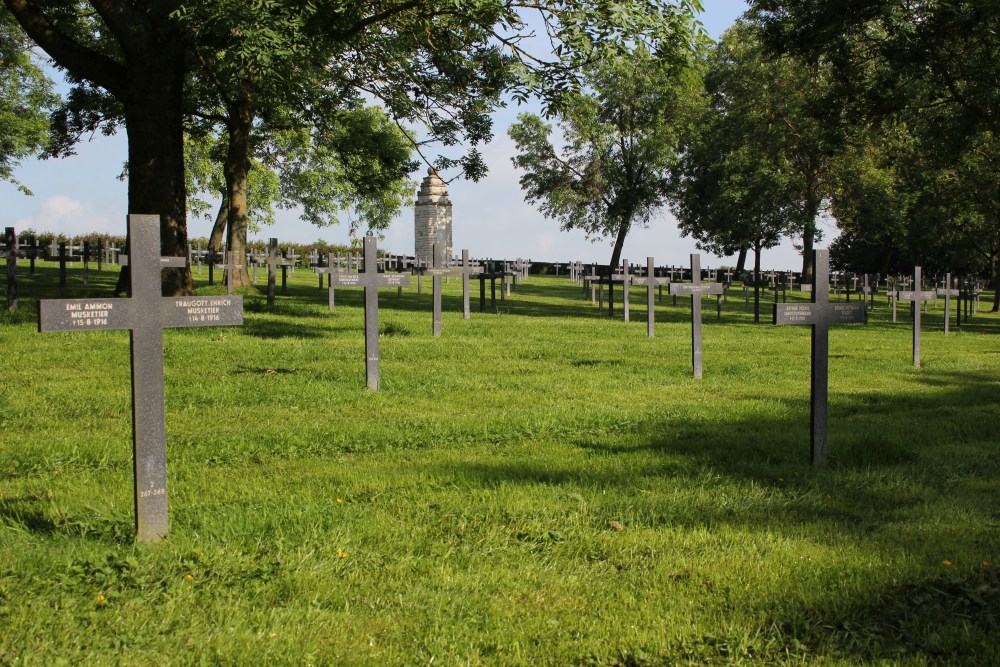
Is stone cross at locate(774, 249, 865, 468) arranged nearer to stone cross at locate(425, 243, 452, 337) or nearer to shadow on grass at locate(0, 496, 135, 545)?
shadow on grass at locate(0, 496, 135, 545)

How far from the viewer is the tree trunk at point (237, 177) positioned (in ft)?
82.8

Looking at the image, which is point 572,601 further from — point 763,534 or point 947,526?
point 947,526

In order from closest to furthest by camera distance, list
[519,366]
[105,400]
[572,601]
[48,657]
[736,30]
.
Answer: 1. [48,657]
2. [572,601]
3. [105,400]
4. [519,366]
5. [736,30]

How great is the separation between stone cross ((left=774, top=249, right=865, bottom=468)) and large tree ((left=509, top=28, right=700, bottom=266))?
39.5 metres

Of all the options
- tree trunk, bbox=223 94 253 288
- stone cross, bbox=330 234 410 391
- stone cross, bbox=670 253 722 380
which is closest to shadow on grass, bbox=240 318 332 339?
stone cross, bbox=330 234 410 391

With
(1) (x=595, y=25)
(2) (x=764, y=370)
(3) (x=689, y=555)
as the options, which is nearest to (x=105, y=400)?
(3) (x=689, y=555)

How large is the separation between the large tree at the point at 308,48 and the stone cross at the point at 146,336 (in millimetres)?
10135

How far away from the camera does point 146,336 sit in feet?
17.1

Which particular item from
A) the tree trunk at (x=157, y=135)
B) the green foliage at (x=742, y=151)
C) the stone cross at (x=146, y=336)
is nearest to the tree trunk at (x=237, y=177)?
the tree trunk at (x=157, y=135)

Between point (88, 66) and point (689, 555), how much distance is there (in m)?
16.9

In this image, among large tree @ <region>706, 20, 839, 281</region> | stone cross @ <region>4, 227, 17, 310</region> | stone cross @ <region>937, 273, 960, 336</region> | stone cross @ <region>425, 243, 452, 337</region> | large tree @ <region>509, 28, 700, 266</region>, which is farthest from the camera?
large tree @ <region>509, 28, 700, 266</region>

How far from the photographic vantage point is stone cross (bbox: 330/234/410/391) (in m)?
11.1

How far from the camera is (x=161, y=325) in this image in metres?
5.27

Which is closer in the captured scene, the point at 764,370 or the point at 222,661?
the point at 222,661
